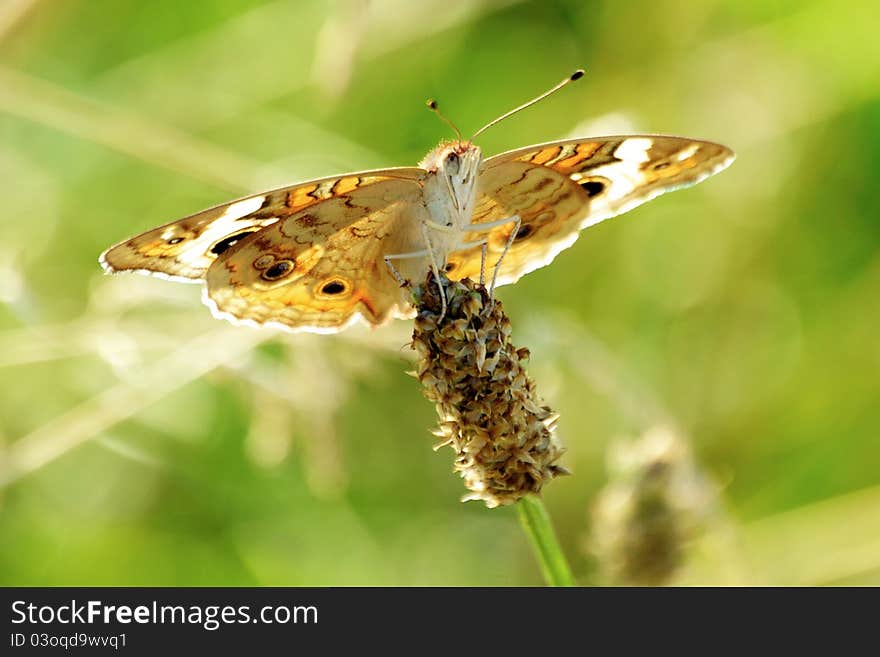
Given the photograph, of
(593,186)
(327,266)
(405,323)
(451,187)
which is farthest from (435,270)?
(405,323)

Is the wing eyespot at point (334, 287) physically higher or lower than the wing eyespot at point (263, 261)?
lower

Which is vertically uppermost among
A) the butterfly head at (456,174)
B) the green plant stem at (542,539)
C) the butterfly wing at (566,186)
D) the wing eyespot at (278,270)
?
the butterfly wing at (566,186)

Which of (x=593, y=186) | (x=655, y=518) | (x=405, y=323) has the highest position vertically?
(x=405, y=323)

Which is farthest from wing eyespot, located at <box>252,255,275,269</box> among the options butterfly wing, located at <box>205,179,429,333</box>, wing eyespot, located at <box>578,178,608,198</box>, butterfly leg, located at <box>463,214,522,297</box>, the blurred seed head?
the blurred seed head


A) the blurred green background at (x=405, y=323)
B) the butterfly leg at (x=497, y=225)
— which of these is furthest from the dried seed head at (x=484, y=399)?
the blurred green background at (x=405, y=323)

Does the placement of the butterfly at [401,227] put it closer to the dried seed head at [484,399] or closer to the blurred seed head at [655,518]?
the dried seed head at [484,399]

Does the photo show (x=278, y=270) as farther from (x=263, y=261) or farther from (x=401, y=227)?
(x=401, y=227)
